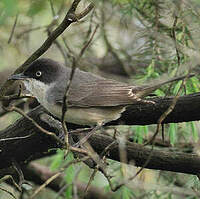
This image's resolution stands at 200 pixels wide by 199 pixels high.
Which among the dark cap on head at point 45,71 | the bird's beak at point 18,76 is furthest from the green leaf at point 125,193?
the bird's beak at point 18,76

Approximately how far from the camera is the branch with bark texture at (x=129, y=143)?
356 cm

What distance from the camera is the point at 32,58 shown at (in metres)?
3.93

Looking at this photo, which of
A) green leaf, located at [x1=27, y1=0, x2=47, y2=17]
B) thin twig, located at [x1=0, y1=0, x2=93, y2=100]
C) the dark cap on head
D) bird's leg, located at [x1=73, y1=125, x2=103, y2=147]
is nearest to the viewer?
thin twig, located at [x1=0, y1=0, x2=93, y2=100]

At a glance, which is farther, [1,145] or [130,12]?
[130,12]

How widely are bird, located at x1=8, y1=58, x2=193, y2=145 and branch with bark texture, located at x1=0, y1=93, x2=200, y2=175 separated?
12 cm

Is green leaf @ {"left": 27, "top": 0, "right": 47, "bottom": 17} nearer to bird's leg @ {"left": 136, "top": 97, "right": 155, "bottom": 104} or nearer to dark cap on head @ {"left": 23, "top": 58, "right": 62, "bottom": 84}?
dark cap on head @ {"left": 23, "top": 58, "right": 62, "bottom": 84}

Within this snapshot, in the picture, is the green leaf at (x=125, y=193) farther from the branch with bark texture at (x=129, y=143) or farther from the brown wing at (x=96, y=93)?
the brown wing at (x=96, y=93)

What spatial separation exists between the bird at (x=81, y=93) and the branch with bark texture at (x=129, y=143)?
0.38 feet

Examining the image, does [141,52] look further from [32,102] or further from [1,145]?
[1,145]

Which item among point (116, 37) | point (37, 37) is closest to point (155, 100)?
point (116, 37)

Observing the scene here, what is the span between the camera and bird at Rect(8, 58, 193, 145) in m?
4.00

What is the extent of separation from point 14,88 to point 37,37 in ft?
5.58

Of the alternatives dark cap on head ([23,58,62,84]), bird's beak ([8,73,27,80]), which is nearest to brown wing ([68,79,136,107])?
dark cap on head ([23,58,62,84])

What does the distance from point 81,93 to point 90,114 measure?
8.7 inches
